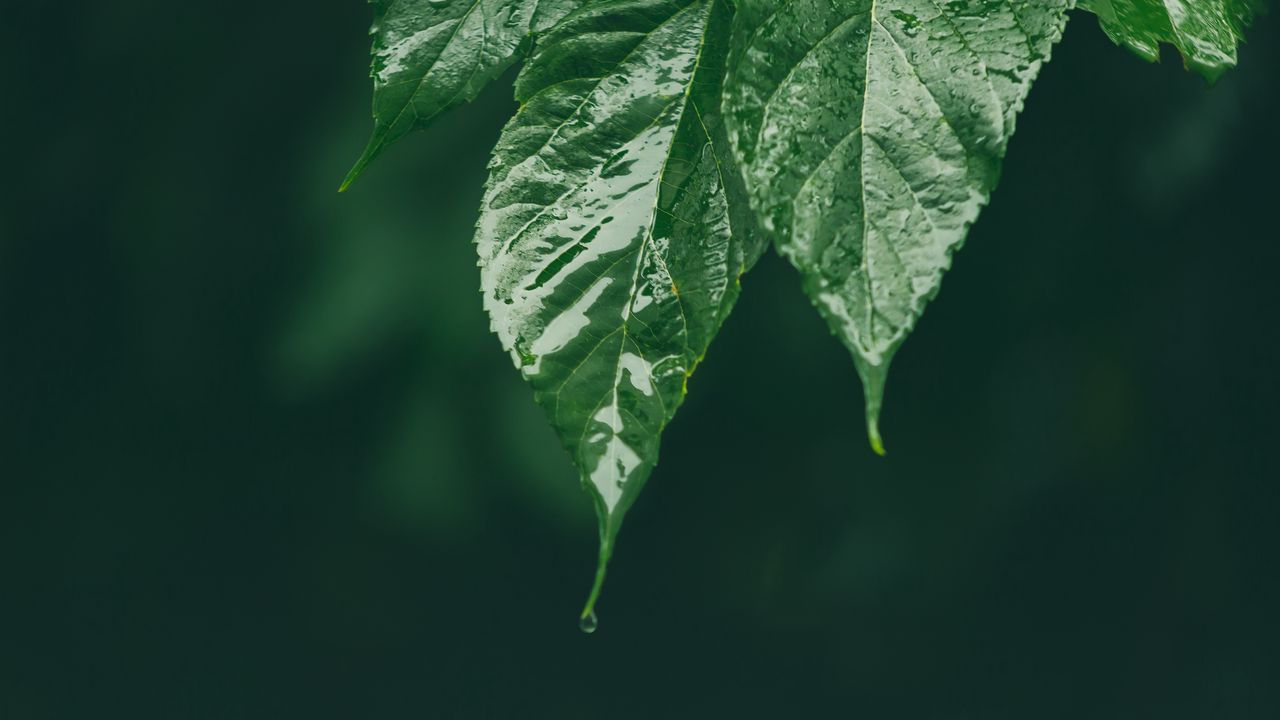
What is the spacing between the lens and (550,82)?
240 millimetres

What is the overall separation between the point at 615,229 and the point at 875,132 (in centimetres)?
6

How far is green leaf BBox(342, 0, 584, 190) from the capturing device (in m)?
0.25

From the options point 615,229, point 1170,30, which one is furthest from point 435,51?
point 1170,30

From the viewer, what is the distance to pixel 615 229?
228mm

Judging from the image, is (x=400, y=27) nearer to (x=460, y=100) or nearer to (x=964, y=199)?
(x=460, y=100)

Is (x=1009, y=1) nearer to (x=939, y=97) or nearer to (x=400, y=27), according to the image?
(x=939, y=97)

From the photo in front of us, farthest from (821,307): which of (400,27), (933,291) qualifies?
(400,27)

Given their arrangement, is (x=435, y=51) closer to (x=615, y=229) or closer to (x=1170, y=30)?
(x=615, y=229)

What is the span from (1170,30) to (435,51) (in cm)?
17

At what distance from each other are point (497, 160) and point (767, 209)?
68mm

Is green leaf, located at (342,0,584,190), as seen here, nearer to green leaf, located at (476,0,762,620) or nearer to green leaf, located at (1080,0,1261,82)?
green leaf, located at (476,0,762,620)

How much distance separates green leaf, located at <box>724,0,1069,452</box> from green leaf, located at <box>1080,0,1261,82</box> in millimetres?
54

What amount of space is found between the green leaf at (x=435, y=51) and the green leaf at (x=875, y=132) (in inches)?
2.5

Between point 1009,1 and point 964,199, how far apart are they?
45 millimetres
